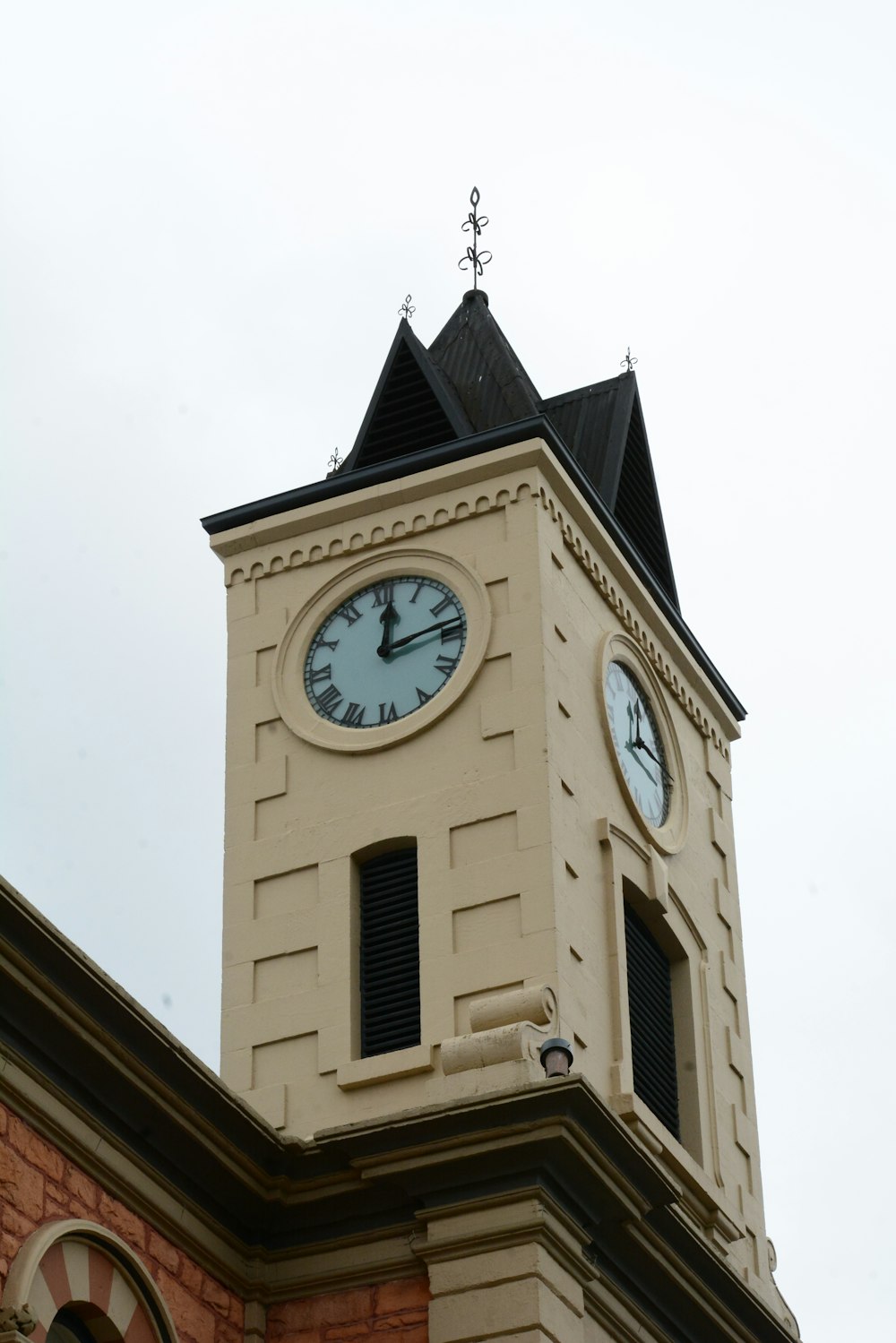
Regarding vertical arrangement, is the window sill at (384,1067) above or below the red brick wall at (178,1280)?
above

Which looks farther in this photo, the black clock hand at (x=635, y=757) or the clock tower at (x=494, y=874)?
the black clock hand at (x=635, y=757)

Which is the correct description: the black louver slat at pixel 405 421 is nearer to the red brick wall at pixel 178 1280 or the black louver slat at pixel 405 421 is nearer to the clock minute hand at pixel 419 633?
the clock minute hand at pixel 419 633

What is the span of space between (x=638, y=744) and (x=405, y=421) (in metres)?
4.40

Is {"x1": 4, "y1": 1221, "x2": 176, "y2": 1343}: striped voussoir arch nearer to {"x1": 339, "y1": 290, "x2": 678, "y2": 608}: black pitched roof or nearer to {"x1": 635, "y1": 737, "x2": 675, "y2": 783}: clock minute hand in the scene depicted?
{"x1": 635, "y1": 737, "x2": 675, "y2": 783}: clock minute hand

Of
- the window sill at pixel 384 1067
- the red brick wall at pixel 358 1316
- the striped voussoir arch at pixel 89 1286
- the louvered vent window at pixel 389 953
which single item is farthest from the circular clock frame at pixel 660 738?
the striped voussoir arch at pixel 89 1286

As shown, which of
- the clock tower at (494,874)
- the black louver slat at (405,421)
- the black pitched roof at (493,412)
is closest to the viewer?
the clock tower at (494,874)

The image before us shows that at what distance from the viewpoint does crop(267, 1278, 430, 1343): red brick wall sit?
799 inches

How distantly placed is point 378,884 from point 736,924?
5.02 meters

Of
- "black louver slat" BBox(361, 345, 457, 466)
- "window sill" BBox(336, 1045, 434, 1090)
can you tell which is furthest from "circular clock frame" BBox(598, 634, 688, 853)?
"window sill" BBox(336, 1045, 434, 1090)

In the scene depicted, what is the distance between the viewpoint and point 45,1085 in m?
18.4

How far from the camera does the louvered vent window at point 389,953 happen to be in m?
23.8

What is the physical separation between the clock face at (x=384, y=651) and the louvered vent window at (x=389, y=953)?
5.18ft

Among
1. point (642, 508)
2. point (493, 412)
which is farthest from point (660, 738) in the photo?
point (493, 412)

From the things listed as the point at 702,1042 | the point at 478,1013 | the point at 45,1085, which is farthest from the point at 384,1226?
the point at 702,1042
